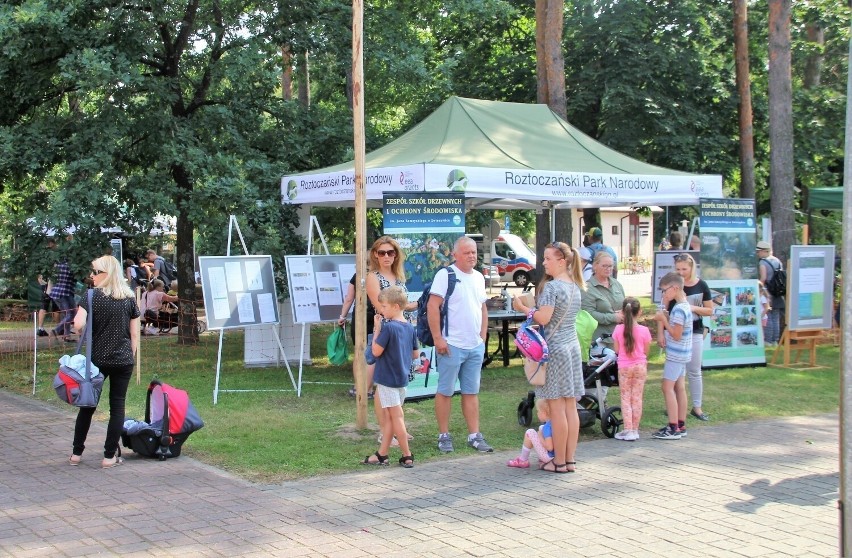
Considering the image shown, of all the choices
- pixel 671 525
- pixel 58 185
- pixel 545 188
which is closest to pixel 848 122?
pixel 671 525

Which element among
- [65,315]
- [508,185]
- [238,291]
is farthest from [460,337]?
[65,315]

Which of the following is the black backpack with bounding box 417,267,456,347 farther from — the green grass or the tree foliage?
the tree foliage

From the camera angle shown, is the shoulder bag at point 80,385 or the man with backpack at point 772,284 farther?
the man with backpack at point 772,284

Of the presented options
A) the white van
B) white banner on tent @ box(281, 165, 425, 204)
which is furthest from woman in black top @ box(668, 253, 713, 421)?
the white van

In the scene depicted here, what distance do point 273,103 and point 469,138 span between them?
441 cm

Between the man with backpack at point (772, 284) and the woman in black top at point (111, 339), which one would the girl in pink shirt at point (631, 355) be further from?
the man with backpack at point (772, 284)

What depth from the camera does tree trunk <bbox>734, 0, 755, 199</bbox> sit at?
61.1 feet

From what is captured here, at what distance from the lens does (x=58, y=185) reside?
1340cm

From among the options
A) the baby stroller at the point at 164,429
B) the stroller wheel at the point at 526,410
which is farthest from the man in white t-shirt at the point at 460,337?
the baby stroller at the point at 164,429

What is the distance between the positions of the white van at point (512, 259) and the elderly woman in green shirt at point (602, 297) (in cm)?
2550

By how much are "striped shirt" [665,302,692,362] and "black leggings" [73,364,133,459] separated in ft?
16.1

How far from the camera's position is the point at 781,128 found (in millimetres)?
17219

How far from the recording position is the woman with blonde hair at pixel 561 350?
7000mm

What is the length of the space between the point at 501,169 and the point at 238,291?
3.49 meters
